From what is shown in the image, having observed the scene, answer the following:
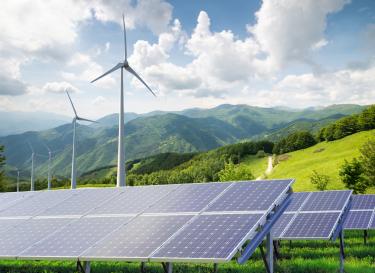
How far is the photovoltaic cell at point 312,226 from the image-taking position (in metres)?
20.9

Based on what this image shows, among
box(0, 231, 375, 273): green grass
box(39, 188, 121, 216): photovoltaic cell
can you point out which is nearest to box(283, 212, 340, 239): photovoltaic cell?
box(0, 231, 375, 273): green grass

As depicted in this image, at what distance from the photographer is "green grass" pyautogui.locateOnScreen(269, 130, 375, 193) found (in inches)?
5281

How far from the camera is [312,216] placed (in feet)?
80.8

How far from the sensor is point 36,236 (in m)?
16.2

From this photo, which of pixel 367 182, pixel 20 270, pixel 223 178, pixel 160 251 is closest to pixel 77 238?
pixel 160 251

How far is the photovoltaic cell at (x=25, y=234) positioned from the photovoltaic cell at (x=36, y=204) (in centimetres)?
156

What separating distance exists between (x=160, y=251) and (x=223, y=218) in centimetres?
260

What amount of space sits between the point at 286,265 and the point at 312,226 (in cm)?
478

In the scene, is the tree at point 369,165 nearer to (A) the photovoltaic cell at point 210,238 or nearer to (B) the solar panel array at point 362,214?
(B) the solar panel array at point 362,214

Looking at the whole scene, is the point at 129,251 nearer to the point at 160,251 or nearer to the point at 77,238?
the point at 160,251

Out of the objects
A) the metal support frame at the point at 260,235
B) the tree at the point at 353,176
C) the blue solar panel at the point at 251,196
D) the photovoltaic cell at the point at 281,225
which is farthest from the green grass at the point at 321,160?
the metal support frame at the point at 260,235

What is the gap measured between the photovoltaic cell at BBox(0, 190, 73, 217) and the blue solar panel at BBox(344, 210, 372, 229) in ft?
55.8

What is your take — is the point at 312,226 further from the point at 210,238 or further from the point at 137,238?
the point at 137,238

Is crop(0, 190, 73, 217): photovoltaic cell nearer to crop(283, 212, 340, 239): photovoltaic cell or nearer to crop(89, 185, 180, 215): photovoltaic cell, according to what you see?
crop(89, 185, 180, 215): photovoltaic cell
